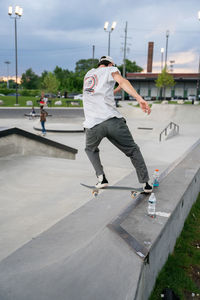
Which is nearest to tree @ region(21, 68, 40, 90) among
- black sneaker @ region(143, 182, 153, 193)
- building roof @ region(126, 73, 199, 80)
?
building roof @ region(126, 73, 199, 80)

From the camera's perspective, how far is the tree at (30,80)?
10781 centimetres

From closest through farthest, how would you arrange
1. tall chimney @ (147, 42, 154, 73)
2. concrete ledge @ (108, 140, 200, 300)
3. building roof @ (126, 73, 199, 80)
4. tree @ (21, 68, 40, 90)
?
concrete ledge @ (108, 140, 200, 300) < building roof @ (126, 73, 199, 80) < tall chimney @ (147, 42, 154, 73) < tree @ (21, 68, 40, 90)

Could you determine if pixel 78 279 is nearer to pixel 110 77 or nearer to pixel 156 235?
pixel 156 235

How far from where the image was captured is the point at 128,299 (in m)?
1.79

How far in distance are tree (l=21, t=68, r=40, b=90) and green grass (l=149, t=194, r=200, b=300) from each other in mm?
111566

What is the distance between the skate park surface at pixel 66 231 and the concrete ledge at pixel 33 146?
37.2 inches

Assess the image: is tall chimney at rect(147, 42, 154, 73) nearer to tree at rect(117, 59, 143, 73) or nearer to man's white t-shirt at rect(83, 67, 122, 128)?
tree at rect(117, 59, 143, 73)

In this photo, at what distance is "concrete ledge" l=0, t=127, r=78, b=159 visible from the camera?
8539mm

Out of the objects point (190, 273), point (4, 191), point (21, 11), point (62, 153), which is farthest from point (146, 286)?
point (21, 11)

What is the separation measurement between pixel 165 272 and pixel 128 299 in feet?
3.73

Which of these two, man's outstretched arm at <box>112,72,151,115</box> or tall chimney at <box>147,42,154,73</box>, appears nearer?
man's outstretched arm at <box>112,72,151,115</box>

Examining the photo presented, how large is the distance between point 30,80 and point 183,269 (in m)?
117

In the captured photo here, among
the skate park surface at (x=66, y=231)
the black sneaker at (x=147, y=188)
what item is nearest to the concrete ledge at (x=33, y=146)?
the skate park surface at (x=66, y=231)

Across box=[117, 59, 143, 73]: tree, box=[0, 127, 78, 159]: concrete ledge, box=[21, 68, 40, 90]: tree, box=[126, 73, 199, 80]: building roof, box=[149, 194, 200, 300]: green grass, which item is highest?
box=[117, 59, 143, 73]: tree
